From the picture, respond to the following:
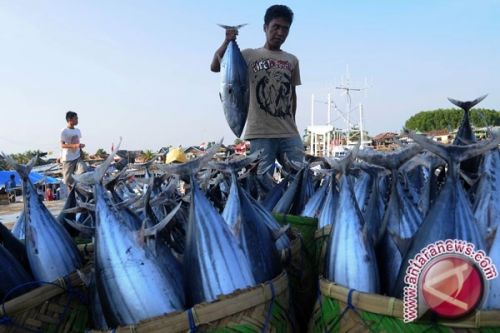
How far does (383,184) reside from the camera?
162 cm

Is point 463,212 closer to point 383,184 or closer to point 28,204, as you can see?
point 383,184

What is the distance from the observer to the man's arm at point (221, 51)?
317 centimetres

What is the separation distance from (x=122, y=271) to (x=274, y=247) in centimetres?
44

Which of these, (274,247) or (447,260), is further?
(274,247)

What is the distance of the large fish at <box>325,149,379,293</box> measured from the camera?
1098mm

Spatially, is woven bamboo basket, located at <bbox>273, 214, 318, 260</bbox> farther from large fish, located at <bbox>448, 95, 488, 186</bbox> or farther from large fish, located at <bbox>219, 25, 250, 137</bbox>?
large fish, located at <bbox>219, 25, 250, 137</bbox>

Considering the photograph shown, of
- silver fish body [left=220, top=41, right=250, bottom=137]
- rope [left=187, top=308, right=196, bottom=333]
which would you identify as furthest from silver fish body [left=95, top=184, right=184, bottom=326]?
silver fish body [left=220, top=41, right=250, bottom=137]

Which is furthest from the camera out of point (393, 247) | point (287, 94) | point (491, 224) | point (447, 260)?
point (287, 94)

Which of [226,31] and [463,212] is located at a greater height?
[226,31]

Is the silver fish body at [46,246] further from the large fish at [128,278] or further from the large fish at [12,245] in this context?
the large fish at [128,278]

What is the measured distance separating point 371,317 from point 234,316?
316 mm

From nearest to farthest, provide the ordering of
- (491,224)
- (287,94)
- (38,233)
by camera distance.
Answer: (491,224)
(38,233)
(287,94)

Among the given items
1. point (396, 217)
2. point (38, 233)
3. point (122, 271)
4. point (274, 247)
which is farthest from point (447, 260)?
point (38, 233)

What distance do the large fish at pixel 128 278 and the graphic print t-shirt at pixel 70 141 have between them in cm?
563
